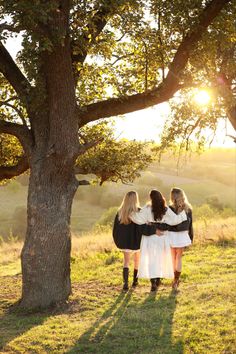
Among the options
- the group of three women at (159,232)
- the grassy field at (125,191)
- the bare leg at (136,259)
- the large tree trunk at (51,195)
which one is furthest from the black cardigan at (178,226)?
the grassy field at (125,191)

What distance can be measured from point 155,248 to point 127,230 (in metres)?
0.95

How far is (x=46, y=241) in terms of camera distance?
42.0ft

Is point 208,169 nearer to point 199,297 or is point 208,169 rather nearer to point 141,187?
point 141,187

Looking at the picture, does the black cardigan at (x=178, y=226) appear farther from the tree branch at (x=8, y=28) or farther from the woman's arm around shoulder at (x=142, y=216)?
the tree branch at (x=8, y=28)

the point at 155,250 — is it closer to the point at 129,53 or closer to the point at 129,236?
the point at 129,236

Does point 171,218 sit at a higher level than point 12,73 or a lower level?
lower

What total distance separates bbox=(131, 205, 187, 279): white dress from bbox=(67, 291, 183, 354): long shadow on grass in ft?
3.78

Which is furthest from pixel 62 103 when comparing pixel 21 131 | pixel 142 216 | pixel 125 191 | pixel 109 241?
pixel 125 191

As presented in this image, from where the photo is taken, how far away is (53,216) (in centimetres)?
1287

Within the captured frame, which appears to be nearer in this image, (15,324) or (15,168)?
(15,324)

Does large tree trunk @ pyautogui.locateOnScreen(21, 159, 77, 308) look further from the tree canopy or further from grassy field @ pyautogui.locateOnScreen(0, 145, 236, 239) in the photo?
grassy field @ pyautogui.locateOnScreen(0, 145, 236, 239)

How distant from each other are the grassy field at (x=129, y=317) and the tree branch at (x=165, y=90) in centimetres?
449

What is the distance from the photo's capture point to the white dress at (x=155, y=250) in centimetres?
1402

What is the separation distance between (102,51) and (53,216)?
465cm
